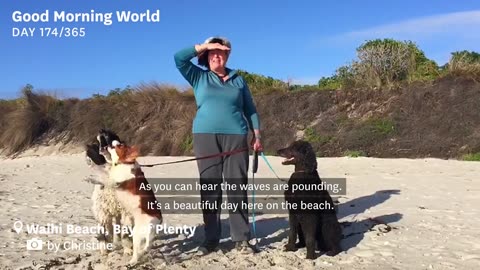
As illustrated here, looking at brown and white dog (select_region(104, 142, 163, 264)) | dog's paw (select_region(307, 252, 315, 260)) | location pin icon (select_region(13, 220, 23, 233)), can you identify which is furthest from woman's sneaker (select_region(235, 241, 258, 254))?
location pin icon (select_region(13, 220, 23, 233))

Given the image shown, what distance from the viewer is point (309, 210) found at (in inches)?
201

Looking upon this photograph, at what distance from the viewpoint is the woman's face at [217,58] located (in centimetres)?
513

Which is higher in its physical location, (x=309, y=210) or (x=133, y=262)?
(x=309, y=210)

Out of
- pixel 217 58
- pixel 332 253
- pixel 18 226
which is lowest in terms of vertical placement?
pixel 332 253

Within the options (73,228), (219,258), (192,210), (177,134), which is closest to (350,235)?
(219,258)

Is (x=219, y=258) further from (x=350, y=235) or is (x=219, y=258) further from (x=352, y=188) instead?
(x=352, y=188)

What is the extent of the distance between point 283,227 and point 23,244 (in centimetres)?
297

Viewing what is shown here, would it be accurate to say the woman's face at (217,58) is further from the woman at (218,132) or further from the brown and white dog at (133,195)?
the brown and white dog at (133,195)

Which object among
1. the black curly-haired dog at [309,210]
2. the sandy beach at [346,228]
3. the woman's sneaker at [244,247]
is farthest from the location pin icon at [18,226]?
the black curly-haired dog at [309,210]

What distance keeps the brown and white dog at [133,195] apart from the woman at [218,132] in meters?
0.76

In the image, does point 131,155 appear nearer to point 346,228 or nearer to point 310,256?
point 310,256

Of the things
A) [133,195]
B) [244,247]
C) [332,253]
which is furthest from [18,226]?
[332,253]

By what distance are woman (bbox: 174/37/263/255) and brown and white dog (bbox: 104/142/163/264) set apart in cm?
76

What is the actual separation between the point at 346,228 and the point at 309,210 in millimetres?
1413
